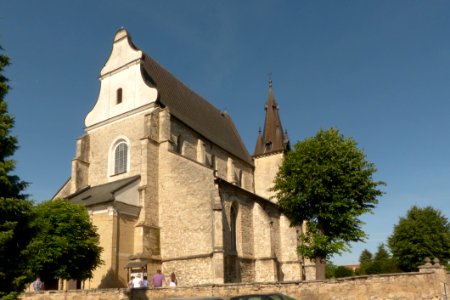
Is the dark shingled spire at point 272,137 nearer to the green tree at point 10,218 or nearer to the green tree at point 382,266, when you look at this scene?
the green tree at point 382,266

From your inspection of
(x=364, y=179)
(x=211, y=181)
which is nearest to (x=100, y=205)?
(x=211, y=181)

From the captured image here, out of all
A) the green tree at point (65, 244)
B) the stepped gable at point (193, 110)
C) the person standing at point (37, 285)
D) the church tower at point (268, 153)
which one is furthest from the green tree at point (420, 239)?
the person standing at point (37, 285)

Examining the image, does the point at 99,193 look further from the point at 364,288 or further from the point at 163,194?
the point at 364,288

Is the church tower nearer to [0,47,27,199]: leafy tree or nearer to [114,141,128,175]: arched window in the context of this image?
[114,141,128,175]: arched window

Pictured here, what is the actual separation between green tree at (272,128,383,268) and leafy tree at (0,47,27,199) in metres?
17.2

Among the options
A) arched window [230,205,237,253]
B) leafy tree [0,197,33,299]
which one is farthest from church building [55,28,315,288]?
leafy tree [0,197,33,299]

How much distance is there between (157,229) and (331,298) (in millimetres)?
12246

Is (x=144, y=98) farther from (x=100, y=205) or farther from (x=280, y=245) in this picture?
(x=280, y=245)

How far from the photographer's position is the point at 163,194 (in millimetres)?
24578

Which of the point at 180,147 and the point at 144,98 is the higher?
the point at 144,98

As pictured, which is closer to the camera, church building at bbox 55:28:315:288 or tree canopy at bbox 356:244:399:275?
church building at bbox 55:28:315:288

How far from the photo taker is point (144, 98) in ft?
88.4

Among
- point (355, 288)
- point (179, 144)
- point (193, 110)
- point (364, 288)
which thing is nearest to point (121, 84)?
point (179, 144)

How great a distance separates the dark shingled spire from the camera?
39719mm
